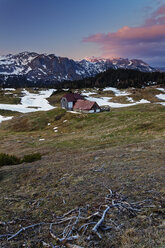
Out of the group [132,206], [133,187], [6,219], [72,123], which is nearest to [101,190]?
[133,187]

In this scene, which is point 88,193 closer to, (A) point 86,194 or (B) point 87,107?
(A) point 86,194

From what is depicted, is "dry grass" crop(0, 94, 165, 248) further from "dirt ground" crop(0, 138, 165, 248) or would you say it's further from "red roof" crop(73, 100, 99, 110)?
"red roof" crop(73, 100, 99, 110)

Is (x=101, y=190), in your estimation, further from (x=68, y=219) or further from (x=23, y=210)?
(x=23, y=210)

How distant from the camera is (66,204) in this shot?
25.6 feet

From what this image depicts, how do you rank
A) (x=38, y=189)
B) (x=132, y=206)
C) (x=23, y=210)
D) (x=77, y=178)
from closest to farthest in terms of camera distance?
1. (x=132, y=206)
2. (x=23, y=210)
3. (x=38, y=189)
4. (x=77, y=178)

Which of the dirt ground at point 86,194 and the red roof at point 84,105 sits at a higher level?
the red roof at point 84,105

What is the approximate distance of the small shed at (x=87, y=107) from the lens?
60966mm

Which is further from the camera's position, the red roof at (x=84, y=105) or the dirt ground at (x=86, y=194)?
the red roof at (x=84, y=105)

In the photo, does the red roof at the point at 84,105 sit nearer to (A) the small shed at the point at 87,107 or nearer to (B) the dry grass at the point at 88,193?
(A) the small shed at the point at 87,107

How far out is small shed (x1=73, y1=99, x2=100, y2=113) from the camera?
6097 cm

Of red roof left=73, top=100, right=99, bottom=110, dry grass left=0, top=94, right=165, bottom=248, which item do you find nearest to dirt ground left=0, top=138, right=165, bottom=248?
dry grass left=0, top=94, right=165, bottom=248

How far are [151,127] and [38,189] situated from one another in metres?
25.9

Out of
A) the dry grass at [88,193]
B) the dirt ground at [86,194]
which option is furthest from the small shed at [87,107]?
the dirt ground at [86,194]

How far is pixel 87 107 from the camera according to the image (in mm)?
62250
